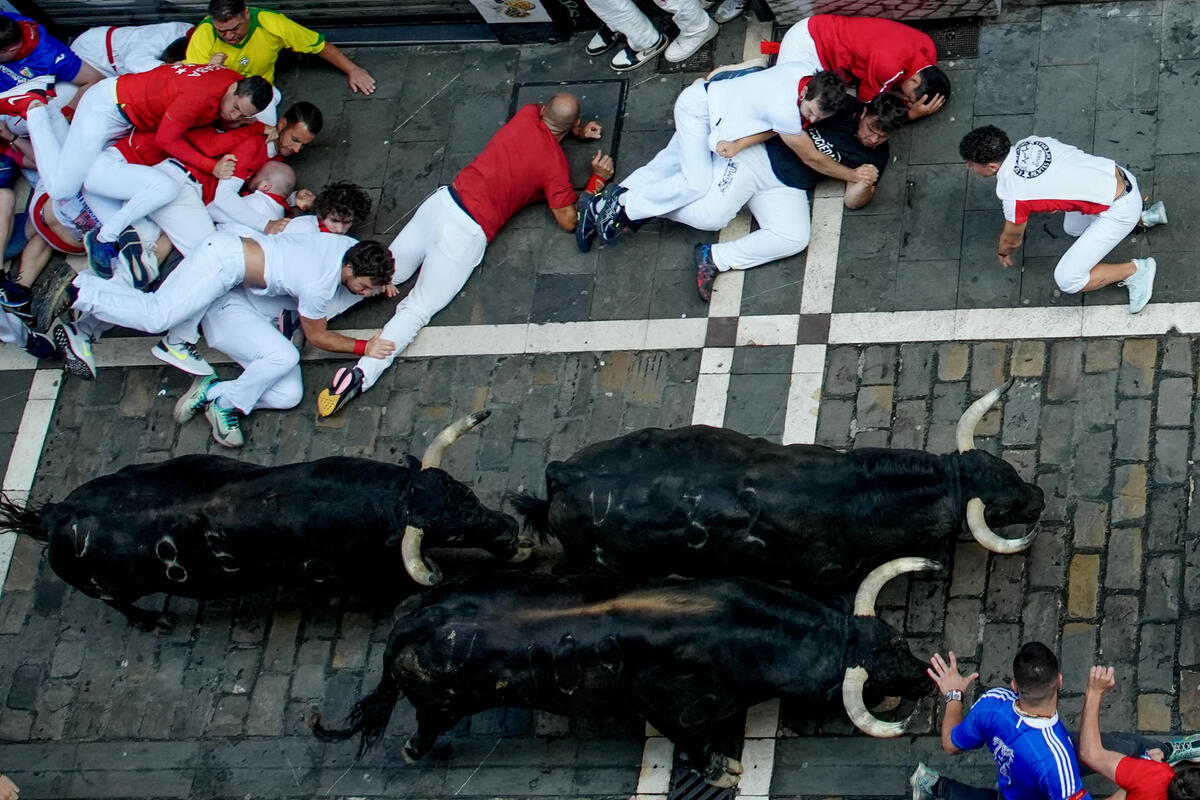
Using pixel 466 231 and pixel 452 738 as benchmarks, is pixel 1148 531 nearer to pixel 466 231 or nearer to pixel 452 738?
pixel 452 738

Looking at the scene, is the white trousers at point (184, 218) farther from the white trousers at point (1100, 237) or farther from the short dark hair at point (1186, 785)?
the short dark hair at point (1186, 785)

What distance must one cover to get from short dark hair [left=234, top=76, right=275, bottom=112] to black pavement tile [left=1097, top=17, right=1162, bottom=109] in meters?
5.53

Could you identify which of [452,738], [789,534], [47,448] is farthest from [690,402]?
[47,448]

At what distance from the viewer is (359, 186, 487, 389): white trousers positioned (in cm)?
1116

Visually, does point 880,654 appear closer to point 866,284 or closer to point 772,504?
point 772,504

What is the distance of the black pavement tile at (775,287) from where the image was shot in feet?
35.2

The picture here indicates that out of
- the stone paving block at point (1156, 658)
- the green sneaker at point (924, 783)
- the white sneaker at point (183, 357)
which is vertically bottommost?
the white sneaker at point (183, 357)

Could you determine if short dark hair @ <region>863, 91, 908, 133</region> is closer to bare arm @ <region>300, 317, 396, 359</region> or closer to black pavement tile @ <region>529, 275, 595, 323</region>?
black pavement tile @ <region>529, 275, 595, 323</region>

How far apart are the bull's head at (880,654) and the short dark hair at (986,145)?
2620mm

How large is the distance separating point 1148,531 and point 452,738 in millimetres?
4091

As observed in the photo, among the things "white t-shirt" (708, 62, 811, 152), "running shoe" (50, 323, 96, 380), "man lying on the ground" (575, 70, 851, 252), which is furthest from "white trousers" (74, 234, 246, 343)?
"white t-shirt" (708, 62, 811, 152)

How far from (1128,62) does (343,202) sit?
5283 mm

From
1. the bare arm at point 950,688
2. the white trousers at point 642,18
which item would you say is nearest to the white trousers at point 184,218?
the white trousers at point 642,18

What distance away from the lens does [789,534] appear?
8.91m
